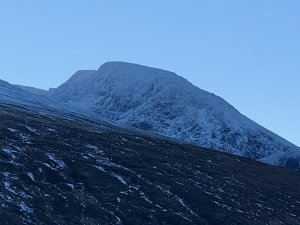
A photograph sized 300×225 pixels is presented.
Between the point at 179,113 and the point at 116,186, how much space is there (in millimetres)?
126217

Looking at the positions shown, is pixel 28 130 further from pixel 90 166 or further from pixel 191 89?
pixel 191 89

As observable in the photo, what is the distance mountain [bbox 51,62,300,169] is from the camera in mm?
147625

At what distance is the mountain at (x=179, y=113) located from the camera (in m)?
148

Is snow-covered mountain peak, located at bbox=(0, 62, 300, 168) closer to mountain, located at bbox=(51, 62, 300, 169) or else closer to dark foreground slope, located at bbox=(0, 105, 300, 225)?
mountain, located at bbox=(51, 62, 300, 169)

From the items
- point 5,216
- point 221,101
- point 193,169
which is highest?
point 221,101

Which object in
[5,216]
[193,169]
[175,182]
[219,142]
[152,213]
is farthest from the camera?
[219,142]

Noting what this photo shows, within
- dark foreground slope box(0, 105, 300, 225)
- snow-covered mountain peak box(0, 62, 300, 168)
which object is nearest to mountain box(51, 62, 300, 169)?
snow-covered mountain peak box(0, 62, 300, 168)

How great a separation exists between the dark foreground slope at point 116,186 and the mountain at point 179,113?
75772mm

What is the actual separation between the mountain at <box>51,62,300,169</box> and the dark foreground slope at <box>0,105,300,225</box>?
75772 millimetres

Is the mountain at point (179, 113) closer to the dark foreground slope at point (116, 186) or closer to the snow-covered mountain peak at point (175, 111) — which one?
the snow-covered mountain peak at point (175, 111)

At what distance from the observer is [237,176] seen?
5691 centimetres

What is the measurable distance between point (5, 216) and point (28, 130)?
1048 inches

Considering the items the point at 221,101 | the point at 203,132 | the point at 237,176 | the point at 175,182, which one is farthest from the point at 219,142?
the point at 175,182

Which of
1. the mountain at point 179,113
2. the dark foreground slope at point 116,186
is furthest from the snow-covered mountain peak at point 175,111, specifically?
the dark foreground slope at point 116,186
